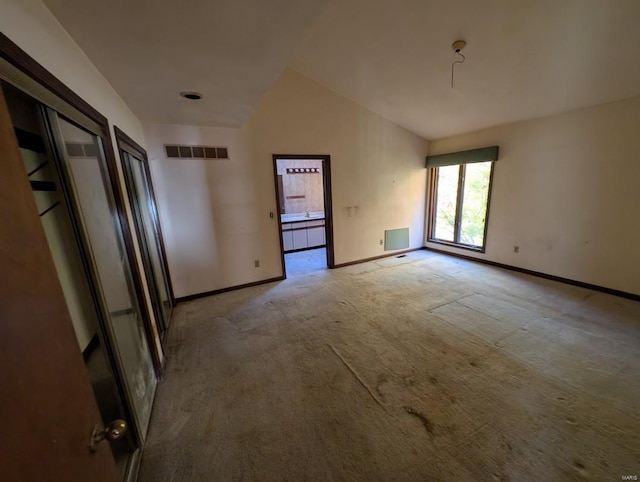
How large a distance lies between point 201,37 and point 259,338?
239 centimetres

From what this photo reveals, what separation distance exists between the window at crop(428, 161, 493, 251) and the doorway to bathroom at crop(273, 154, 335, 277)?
2318 mm

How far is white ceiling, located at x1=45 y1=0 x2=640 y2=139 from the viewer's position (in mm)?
1272

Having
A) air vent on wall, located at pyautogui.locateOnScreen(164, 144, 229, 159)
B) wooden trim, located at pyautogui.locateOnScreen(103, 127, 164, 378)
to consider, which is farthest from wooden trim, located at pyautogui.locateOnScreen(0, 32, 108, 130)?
air vent on wall, located at pyautogui.locateOnScreen(164, 144, 229, 159)

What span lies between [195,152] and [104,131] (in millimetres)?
1661

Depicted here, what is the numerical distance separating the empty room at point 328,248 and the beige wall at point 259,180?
0.10 feet

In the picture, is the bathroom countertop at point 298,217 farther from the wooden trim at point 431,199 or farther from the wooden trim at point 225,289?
the wooden trim at point 431,199

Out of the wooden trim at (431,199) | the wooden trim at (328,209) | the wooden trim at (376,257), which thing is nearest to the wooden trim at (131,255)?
the wooden trim at (328,209)

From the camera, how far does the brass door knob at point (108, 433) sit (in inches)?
26.7

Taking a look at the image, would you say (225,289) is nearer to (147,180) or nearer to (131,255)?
(147,180)

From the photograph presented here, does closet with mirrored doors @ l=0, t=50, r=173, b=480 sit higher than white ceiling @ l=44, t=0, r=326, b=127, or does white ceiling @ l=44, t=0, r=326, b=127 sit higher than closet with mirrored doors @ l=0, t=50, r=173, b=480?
white ceiling @ l=44, t=0, r=326, b=127

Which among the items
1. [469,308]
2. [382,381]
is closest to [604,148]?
[469,308]

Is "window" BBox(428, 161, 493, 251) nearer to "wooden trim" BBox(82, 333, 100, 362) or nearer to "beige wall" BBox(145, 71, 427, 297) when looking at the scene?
"beige wall" BBox(145, 71, 427, 297)

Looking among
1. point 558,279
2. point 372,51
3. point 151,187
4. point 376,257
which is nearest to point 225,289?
point 151,187

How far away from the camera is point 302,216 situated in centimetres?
600
